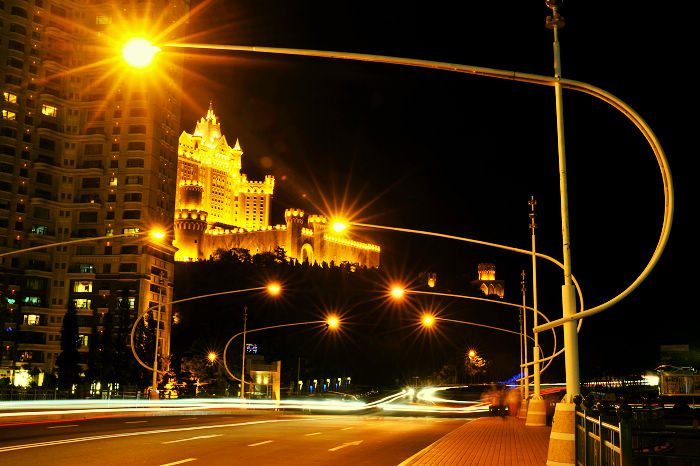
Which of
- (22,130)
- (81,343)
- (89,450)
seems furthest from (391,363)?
(89,450)

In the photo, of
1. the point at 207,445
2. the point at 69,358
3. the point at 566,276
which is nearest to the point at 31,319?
the point at 69,358

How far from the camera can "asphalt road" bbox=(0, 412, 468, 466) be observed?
1583 cm

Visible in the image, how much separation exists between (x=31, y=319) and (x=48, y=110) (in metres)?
35.6

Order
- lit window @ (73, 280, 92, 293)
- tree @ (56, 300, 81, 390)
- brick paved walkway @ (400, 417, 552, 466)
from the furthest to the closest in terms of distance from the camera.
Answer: lit window @ (73, 280, 92, 293), tree @ (56, 300, 81, 390), brick paved walkway @ (400, 417, 552, 466)

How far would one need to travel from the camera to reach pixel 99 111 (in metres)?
119

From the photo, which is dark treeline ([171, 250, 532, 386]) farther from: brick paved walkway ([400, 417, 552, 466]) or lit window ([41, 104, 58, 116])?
brick paved walkway ([400, 417, 552, 466])

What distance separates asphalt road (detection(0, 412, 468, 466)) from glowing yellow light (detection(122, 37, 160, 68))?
8.55 m

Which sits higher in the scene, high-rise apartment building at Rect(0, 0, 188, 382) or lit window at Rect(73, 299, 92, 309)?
high-rise apartment building at Rect(0, 0, 188, 382)

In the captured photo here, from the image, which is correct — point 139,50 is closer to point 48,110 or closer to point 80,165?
point 80,165

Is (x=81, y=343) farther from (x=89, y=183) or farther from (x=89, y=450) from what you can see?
(x=89, y=450)

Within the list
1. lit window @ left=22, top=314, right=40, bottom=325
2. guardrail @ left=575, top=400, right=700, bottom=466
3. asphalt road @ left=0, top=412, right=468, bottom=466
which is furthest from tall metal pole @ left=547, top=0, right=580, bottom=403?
lit window @ left=22, top=314, right=40, bottom=325

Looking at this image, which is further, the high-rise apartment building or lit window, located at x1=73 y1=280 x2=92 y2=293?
lit window, located at x1=73 y1=280 x2=92 y2=293

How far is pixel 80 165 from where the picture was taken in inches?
4606

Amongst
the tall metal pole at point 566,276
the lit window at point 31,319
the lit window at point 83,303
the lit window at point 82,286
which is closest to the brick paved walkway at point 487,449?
the tall metal pole at point 566,276
